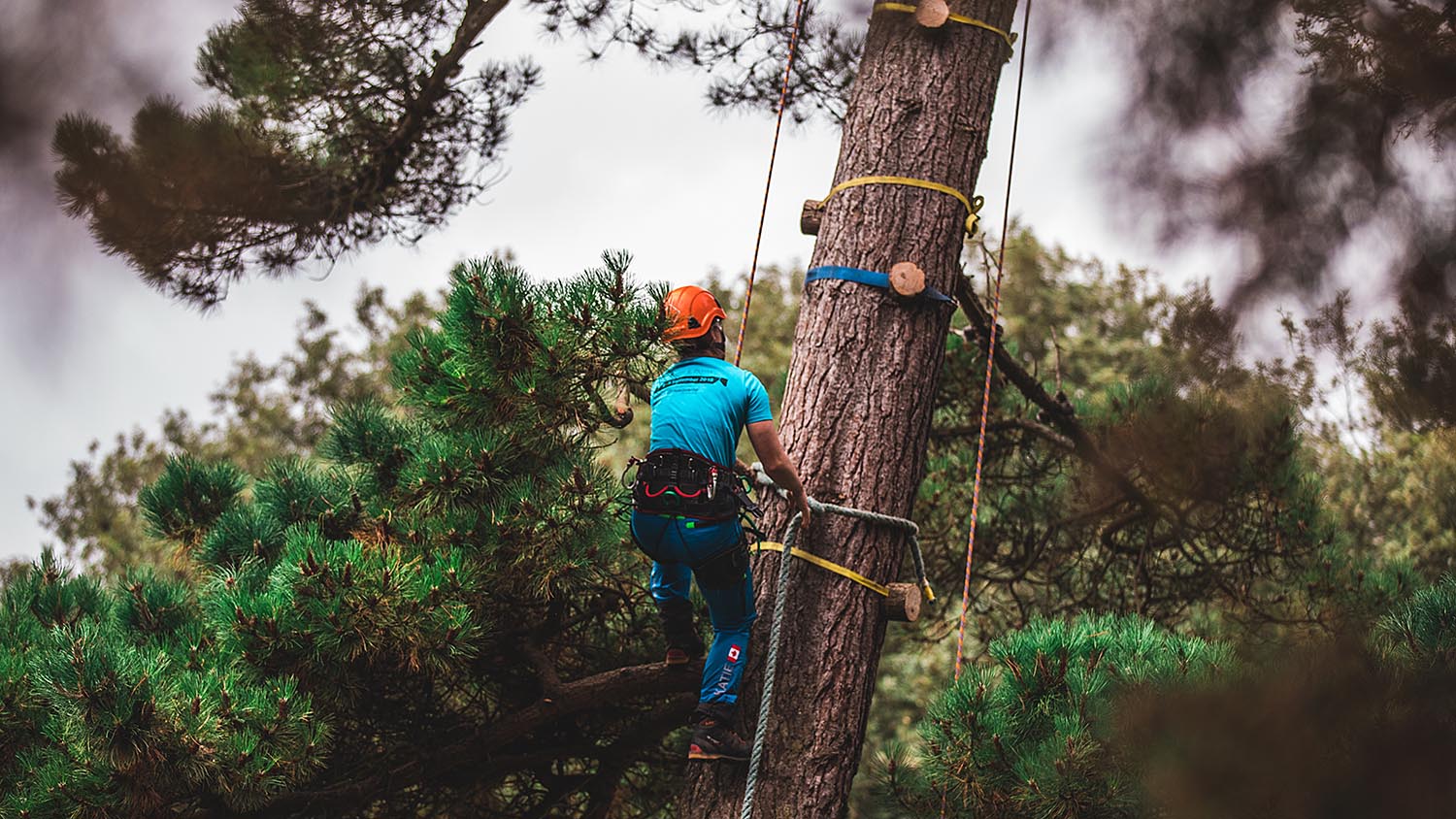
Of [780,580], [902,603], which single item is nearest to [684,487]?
[780,580]

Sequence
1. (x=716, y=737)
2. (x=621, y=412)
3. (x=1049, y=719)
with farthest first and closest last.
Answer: (x=621, y=412) < (x=716, y=737) < (x=1049, y=719)

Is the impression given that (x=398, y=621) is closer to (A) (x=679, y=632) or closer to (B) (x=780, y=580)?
(A) (x=679, y=632)

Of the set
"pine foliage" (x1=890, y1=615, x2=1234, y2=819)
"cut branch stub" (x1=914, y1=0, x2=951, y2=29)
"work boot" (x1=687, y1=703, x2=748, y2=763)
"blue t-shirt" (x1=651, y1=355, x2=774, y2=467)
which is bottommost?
"work boot" (x1=687, y1=703, x2=748, y2=763)

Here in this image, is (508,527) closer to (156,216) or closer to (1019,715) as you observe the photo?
(1019,715)

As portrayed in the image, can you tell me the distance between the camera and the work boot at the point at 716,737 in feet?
10.2

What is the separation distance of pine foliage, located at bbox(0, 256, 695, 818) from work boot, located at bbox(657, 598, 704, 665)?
85mm

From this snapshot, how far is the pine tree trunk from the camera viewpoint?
318cm

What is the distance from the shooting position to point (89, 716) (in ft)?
8.83

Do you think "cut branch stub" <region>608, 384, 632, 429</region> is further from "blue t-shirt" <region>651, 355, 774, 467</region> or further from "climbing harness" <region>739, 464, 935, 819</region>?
"climbing harness" <region>739, 464, 935, 819</region>

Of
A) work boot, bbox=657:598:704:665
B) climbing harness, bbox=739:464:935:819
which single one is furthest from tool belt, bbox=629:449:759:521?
work boot, bbox=657:598:704:665

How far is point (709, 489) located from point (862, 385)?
667 millimetres

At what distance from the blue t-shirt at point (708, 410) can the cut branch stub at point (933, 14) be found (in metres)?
1.54

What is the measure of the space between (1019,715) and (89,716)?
2.34 metres

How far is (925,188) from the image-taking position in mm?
3740
